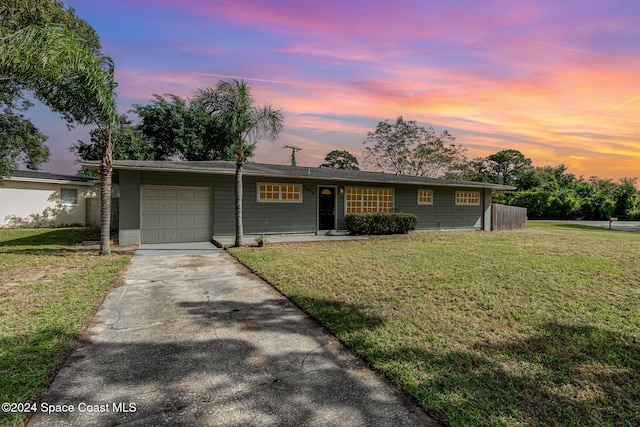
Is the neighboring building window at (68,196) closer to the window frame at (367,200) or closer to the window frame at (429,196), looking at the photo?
the window frame at (367,200)

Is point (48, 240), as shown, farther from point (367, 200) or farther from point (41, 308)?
point (367, 200)

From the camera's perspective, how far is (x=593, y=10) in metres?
6.54

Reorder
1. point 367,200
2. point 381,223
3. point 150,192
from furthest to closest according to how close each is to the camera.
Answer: point 367,200
point 381,223
point 150,192

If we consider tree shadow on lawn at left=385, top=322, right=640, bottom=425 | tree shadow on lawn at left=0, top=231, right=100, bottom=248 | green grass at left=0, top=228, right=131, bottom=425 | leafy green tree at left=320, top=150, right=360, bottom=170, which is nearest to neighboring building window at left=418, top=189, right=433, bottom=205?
tree shadow on lawn at left=385, top=322, right=640, bottom=425

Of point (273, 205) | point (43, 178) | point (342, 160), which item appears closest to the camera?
point (273, 205)

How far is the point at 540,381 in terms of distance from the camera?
2377 mm

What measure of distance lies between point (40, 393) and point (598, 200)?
3665cm

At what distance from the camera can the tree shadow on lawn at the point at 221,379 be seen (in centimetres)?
194

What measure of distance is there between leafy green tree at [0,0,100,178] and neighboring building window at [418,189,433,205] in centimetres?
1481

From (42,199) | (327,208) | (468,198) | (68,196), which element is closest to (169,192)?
(327,208)

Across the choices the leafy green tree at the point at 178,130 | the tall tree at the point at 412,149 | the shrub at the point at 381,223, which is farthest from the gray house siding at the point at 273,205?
the tall tree at the point at 412,149

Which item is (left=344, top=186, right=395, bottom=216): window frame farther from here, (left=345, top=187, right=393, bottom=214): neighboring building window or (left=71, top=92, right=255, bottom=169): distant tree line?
(left=71, top=92, right=255, bottom=169): distant tree line

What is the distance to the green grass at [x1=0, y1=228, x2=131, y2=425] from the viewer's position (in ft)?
7.68

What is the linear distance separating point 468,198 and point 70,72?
16442 millimetres
